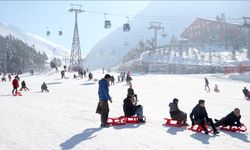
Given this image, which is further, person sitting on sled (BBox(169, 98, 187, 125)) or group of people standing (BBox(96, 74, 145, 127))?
person sitting on sled (BBox(169, 98, 187, 125))

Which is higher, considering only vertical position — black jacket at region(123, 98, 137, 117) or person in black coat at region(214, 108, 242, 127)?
black jacket at region(123, 98, 137, 117)

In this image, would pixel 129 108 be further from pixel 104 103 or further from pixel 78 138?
pixel 78 138

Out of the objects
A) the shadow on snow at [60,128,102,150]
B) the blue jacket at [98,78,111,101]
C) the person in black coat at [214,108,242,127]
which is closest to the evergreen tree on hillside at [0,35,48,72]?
the blue jacket at [98,78,111,101]

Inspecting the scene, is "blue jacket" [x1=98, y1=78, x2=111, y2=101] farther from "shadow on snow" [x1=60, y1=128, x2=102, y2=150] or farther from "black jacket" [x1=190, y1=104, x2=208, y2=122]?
"black jacket" [x1=190, y1=104, x2=208, y2=122]

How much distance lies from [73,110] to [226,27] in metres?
81.1

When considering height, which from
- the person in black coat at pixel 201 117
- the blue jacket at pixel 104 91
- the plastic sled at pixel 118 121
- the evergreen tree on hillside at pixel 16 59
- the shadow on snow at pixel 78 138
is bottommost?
the shadow on snow at pixel 78 138

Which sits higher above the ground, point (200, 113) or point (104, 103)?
point (104, 103)

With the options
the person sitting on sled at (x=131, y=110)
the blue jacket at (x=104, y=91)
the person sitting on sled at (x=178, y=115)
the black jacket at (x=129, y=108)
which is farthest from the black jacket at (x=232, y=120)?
the blue jacket at (x=104, y=91)

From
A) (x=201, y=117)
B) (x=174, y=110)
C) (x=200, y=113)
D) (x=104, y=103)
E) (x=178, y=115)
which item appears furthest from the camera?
(x=174, y=110)

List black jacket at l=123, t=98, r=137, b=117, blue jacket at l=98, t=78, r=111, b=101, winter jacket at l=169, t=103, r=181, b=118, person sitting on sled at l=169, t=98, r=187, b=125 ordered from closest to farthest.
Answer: blue jacket at l=98, t=78, r=111, b=101 → person sitting on sled at l=169, t=98, r=187, b=125 → black jacket at l=123, t=98, r=137, b=117 → winter jacket at l=169, t=103, r=181, b=118

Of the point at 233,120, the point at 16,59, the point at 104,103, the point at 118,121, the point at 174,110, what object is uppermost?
the point at 16,59

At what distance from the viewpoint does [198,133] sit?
1215 cm

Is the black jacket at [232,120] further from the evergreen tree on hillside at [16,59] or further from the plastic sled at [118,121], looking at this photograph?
the evergreen tree on hillside at [16,59]

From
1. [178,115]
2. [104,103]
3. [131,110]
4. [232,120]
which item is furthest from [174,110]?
[104,103]
